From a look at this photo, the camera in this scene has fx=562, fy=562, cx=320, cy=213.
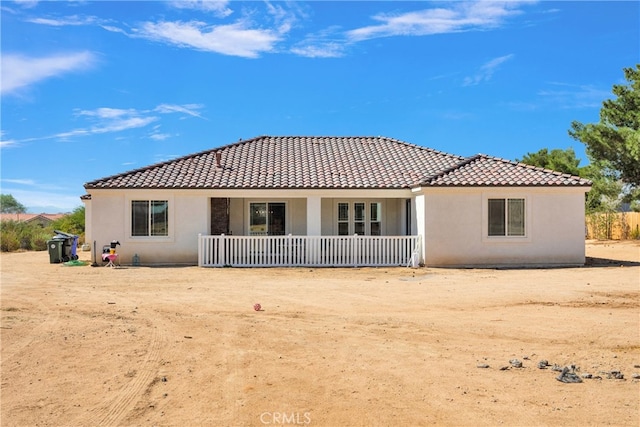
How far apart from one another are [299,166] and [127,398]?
679 inches

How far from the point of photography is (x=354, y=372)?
20.0ft

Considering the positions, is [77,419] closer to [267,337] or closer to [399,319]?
[267,337]

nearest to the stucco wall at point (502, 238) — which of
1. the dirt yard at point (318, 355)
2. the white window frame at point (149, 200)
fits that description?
the dirt yard at point (318, 355)

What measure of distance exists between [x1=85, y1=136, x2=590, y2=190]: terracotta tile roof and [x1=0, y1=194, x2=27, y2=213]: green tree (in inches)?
3393

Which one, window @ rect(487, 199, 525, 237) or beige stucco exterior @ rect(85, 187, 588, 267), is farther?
window @ rect(487, 199, 525, 237)

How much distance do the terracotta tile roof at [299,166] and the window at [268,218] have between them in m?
1.43

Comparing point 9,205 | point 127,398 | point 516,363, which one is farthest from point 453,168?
point 9,205

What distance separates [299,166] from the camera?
2217 centimetres

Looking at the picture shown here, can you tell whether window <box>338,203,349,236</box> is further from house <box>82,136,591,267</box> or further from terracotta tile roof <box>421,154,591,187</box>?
terracotta tile roof <box>421,154,591,187</box>

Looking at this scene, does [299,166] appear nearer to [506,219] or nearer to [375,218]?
[375,218]

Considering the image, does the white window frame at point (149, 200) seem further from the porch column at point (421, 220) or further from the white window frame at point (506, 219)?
the white window frame at point (506, 219)

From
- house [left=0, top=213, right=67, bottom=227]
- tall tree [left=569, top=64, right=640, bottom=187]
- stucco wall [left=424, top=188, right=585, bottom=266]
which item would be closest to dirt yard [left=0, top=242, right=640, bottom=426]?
stucco wall [left=424, top=188, right=585, bottom=266]

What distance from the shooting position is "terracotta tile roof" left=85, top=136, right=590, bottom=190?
1925 cm

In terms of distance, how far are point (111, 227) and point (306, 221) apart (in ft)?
23.0
